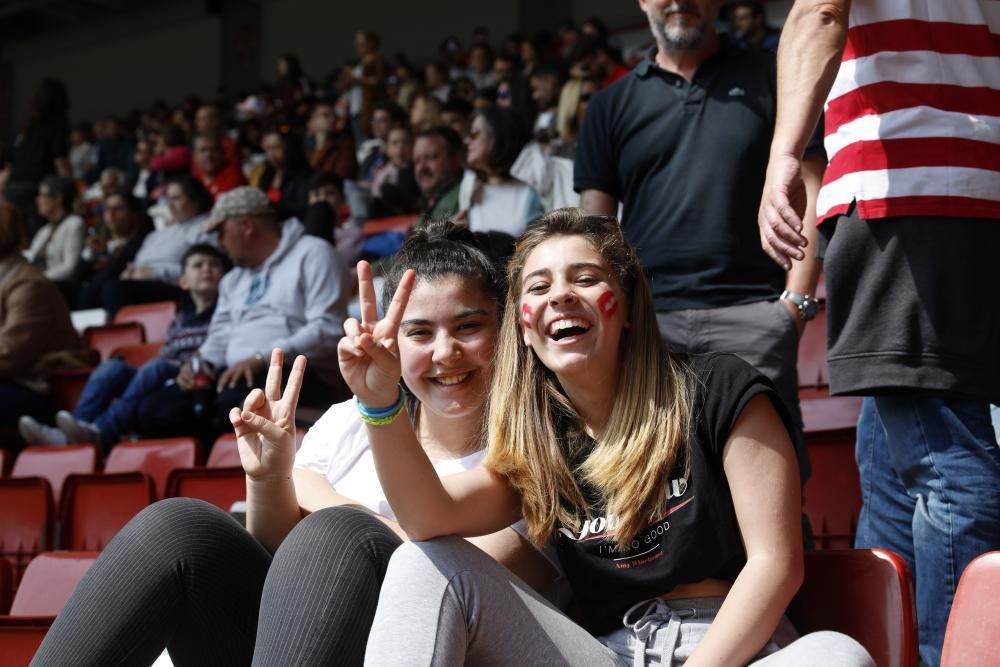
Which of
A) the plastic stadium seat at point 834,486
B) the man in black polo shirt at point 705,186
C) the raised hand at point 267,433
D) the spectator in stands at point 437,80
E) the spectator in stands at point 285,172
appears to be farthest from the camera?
the spectator in stands at point 437,80

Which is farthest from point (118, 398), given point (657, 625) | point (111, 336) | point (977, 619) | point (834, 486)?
point (977, 619)

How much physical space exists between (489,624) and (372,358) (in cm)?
38

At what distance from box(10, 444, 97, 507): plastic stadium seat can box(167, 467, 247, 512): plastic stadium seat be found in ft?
2.13

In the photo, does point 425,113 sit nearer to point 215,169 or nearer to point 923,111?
point 215,169

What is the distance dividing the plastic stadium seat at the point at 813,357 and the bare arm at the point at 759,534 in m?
1.78

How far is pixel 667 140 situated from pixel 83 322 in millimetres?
4533

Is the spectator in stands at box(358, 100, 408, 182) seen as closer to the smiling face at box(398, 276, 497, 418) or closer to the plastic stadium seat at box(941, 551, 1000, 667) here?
the smiling face at box(398, 276, 497, 418)

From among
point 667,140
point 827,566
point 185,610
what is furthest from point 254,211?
point 827,566

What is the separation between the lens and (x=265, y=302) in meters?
4.00

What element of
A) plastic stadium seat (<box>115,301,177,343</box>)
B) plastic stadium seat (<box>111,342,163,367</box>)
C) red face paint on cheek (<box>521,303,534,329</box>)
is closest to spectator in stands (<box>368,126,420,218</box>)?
plastic stadium seat (<box>115,301,177,343</box>)

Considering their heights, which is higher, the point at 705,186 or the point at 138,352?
the point at 705,186

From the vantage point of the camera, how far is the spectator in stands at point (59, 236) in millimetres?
6699

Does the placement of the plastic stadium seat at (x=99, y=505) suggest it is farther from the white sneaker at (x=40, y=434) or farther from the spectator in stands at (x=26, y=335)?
the spectator in stands at (x=26, y=335)

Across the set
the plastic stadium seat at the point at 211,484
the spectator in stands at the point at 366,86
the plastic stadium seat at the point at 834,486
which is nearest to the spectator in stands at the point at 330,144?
the spectator in stands at the point at 366,86
